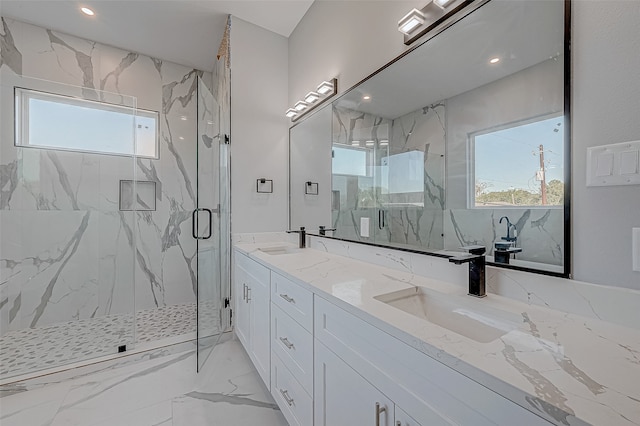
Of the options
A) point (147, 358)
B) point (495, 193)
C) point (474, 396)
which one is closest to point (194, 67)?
point (147, 358)

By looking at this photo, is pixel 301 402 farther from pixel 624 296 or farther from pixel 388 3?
pixel 388 3

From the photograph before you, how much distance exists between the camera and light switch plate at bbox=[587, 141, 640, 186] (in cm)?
69

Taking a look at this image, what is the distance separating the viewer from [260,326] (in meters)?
1.71

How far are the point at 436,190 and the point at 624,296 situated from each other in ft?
2.22

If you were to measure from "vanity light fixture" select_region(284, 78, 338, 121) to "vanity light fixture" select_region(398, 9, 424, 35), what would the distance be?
27.8 inches

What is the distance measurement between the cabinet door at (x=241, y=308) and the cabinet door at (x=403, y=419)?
58.1 inches

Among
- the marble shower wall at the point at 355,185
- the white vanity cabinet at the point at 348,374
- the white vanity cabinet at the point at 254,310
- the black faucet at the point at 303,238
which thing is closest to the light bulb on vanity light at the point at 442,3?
the marble shower wall at the point at 355,185

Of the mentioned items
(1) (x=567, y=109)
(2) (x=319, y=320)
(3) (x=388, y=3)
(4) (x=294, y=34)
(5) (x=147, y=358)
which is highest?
(4) (x=294, y=34)

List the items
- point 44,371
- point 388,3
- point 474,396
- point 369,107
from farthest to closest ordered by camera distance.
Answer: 1. point 44,371
2. point 369,107
3. point 388,3
4. point 474,396

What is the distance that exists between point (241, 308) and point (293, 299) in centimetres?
107

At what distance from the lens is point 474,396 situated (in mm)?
528

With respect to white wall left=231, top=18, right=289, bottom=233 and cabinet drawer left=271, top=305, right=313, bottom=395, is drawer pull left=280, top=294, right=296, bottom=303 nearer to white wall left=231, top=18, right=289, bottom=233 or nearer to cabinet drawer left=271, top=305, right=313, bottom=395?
cabinet drawer left=271, top=305, right=313, bottom=395

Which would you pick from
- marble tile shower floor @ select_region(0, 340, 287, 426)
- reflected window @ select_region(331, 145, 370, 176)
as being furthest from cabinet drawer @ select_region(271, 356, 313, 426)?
reflected window @ select_region(331, 145, 370, 176)

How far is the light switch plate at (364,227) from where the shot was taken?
5.52 ft
